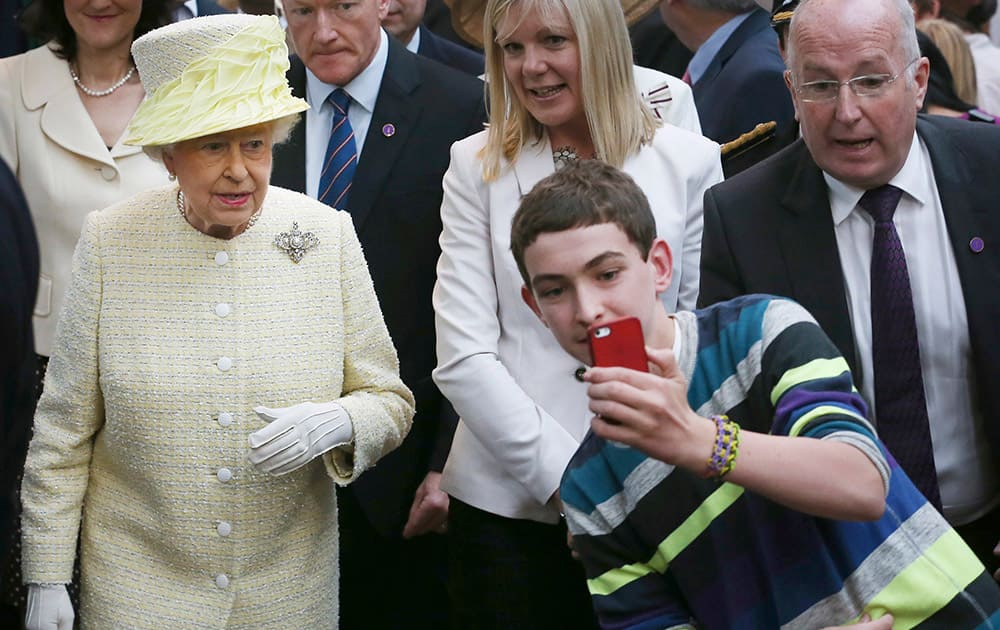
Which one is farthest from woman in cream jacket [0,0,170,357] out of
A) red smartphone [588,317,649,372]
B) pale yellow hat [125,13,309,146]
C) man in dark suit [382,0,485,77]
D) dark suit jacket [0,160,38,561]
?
red smartphone [588,317,649,372]

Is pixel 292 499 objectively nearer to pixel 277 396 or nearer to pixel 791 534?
pixel 277 396

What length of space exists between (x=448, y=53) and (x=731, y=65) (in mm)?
1140

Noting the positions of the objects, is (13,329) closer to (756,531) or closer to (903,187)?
(756,531)

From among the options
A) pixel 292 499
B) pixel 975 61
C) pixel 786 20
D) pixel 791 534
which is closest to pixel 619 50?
pixel 786 20

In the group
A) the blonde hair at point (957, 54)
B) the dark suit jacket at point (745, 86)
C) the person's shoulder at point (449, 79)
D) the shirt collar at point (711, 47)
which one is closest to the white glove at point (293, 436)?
the person's shoulder at point (449, 79)

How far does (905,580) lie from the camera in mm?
2727

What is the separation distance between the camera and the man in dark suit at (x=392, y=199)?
14.4 feet

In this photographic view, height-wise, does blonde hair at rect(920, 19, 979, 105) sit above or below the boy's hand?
above

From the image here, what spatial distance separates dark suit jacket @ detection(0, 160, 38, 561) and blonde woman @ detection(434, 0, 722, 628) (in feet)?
4.24

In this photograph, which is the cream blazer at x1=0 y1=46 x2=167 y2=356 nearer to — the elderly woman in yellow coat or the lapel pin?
the elderly woman in yellow coat

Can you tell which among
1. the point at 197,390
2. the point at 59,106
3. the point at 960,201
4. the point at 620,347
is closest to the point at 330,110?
the point at 59,106

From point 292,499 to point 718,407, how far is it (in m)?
1.18

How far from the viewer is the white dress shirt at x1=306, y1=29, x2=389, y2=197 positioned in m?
4.55

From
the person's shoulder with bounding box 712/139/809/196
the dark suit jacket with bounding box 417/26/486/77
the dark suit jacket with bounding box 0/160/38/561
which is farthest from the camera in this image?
the dark suit jacket with bounding box 417/26/486/77
